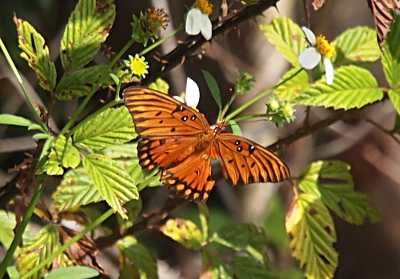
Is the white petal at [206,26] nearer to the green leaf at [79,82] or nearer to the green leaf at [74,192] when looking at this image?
the green leaf at [79,82]

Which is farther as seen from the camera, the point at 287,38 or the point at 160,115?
the point at 287,38

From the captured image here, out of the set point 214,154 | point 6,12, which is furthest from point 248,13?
point 6,12

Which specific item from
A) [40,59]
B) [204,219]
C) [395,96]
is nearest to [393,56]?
[395,96]

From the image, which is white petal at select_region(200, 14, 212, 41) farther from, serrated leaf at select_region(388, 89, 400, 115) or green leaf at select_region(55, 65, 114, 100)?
serrated leaf at select_region(388, 89, 400, 115)

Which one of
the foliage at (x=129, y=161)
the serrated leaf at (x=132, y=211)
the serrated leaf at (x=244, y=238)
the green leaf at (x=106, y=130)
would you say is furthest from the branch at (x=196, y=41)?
the serrated leaf at (x=244, y=238)

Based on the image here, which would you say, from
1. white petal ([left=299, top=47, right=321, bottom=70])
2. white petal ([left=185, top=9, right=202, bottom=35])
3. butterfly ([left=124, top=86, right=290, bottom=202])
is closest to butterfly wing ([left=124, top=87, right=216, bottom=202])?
butterfly ([left=124, top=86, right=290, bottom=202])

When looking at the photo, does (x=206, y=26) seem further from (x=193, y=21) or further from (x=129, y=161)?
(x=129, y=161)
